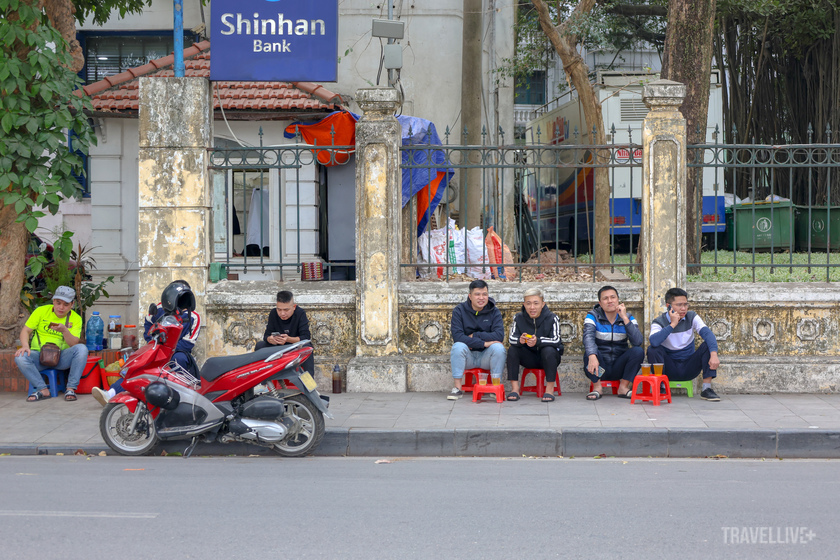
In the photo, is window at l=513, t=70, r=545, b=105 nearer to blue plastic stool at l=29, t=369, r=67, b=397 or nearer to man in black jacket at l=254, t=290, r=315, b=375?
man in black jacket at l=254, t=290, r=315, b=375

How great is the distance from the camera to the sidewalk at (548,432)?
704 cm

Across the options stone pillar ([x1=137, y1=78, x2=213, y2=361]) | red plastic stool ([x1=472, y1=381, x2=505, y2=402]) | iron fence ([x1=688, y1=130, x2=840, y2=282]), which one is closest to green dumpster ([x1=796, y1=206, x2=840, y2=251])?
iron fence ([x1=688, y1=130, x2=840, y2=282])

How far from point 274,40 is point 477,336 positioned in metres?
3.85

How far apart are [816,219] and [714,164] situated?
9.14 m

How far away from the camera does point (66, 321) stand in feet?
30.1

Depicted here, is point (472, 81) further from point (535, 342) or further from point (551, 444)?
point (551, 444)

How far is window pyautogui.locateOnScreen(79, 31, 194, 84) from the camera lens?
1546 centimetres

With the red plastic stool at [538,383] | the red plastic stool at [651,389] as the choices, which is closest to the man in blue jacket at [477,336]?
the red plastic stool at [538,383]

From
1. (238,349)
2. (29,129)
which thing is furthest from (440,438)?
(29,129)

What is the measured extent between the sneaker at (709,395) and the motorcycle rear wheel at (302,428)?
12.9 ft

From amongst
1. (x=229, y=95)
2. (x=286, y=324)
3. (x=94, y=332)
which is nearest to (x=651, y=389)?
(x=286, y=324)

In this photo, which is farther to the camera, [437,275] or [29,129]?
[437,275]

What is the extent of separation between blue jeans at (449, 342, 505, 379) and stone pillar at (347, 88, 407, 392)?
2.27 feet

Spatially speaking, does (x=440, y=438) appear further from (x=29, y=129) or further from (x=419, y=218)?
(x=29, y=129)
